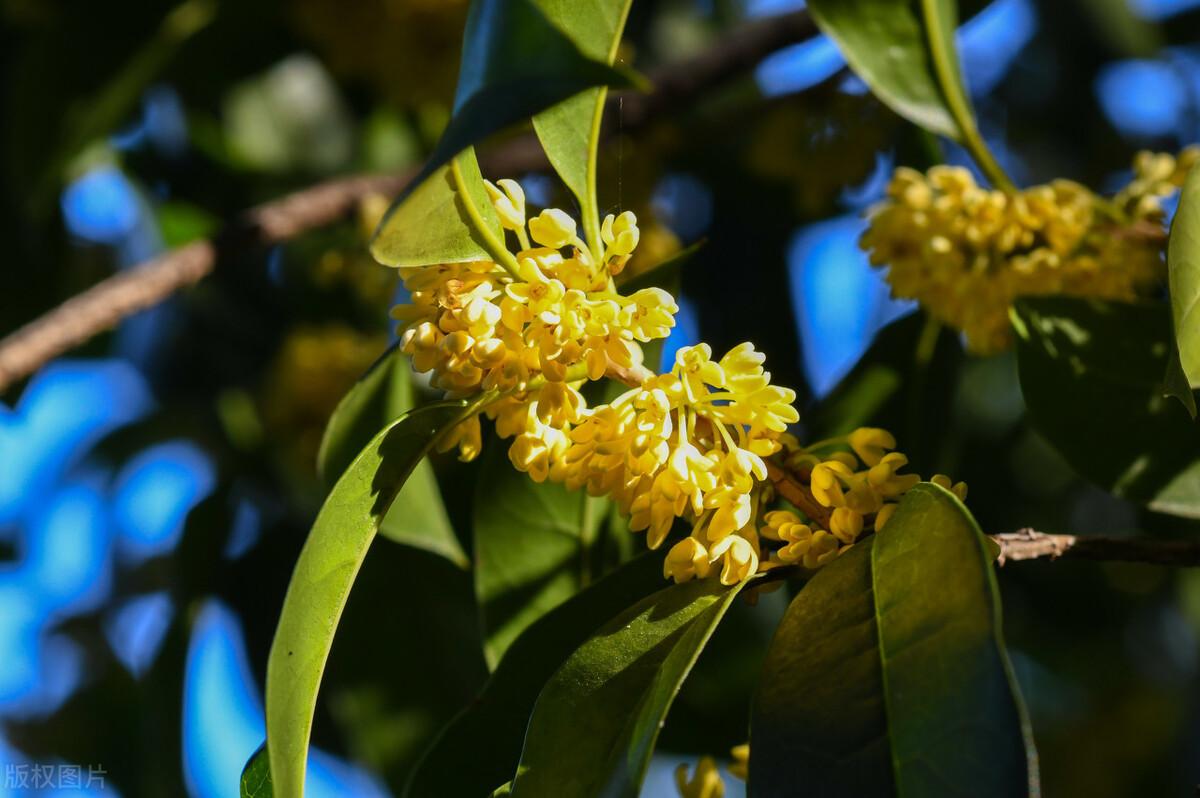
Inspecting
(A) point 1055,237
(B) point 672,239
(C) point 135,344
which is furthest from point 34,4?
(A) point 1055,237

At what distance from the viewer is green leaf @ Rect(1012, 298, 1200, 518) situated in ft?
3.78

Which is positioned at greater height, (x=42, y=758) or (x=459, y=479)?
(x=459, y=479)

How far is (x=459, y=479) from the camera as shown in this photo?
175 cm

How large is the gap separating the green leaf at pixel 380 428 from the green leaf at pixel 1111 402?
59 centimetres

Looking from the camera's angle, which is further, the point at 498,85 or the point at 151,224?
the point at 151,224

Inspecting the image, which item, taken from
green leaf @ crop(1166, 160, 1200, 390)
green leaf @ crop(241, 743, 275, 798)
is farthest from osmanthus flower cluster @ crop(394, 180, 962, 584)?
green leaf @ crop(241, 743, 275, 798)

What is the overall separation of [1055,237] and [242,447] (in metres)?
1.76

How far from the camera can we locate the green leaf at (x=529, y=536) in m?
1.27

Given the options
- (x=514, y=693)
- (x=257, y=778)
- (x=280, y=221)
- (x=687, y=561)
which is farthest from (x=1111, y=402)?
(x=280, y=221)

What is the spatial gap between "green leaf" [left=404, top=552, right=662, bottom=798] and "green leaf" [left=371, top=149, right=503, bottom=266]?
34cm

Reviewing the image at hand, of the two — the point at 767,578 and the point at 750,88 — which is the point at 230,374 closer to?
the point at 750,88

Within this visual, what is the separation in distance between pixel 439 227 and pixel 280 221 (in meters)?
0.98

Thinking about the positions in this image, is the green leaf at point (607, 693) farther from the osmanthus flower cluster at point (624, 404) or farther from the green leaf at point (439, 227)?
the green leaf at point (439, 227)

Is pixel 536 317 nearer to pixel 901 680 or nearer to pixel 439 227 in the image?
pixel 439 227
